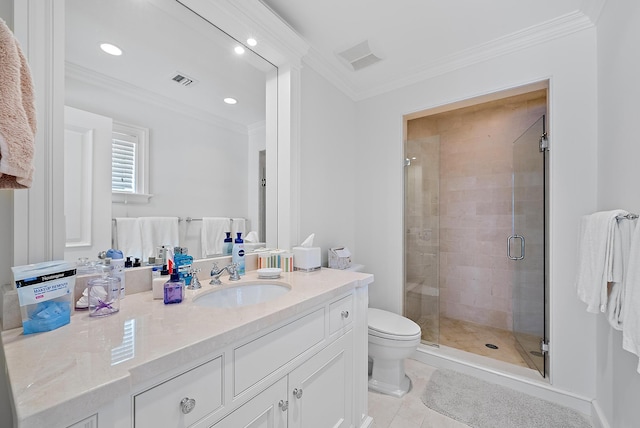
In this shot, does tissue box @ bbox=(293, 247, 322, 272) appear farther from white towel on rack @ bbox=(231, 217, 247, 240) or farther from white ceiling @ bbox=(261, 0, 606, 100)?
white ceiling @ bbox=(261, 0, 606, 100)

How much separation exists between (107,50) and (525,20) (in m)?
2.38

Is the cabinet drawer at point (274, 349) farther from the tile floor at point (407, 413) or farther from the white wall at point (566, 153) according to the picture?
the white wall at point (566, 153)

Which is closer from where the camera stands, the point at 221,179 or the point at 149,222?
the point at 149,222

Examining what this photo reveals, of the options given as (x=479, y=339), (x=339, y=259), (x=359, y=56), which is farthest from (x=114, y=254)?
(x=479, y=339)

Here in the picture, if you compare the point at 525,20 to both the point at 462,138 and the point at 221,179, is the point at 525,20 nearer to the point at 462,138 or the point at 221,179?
the point at 462,138

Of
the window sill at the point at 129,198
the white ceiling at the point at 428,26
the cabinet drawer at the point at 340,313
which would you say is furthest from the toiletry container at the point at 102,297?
the white ceiling at the point at 428,26

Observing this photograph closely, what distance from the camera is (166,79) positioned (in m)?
1.33

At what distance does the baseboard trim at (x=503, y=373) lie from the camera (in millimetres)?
1684

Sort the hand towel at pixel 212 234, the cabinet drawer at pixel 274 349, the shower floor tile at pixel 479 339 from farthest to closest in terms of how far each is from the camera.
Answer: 1. the shower floor tile at pixel 479 339
2. the hand towel at pixel 212 234
3. the cabinet drawer at pixel 274 349

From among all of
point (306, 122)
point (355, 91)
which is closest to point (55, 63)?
point (306, 122)

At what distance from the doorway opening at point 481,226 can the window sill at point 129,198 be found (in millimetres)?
2012

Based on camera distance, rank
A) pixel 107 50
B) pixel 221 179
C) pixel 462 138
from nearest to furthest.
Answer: pixel 107 50 → pixel 221 179 → pixel 462 138

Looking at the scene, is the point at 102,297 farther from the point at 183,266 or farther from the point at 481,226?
the point at 481,226

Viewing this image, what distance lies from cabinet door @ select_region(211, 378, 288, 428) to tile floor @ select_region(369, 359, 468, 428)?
923 millimetres
